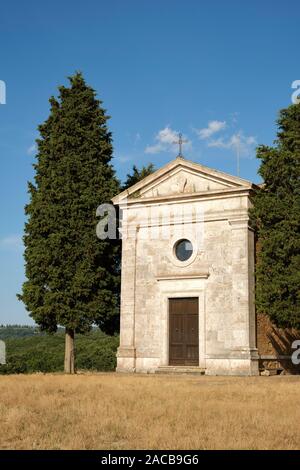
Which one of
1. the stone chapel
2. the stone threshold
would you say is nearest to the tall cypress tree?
the stone chapel

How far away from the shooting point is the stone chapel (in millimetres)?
22125

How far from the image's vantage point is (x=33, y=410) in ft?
40.4

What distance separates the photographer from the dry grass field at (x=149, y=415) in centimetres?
909

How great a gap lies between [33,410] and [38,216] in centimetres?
1364

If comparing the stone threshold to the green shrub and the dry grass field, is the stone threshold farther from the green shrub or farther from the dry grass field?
the green shrub

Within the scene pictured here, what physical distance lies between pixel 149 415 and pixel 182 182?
559 inches

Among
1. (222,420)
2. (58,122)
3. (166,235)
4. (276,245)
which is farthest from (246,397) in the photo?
(58,122)

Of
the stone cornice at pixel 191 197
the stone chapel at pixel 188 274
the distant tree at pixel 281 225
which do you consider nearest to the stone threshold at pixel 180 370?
the stone chapel at pixel 188 274

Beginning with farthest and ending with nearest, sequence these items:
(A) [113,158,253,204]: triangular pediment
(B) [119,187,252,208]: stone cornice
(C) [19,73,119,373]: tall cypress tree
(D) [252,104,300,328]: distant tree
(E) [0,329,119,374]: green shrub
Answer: (E) [0,329,119,374]: green shrub, (C) [19,73,119,373]: tall cypress tree, (A) [113,158,253,204]: triangular pediment, (B) [119,187,252,208]: stone cornice, (D) [252,104,300,328]: distant tree

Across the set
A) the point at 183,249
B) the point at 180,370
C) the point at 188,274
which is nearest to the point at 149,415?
the point at 180,370

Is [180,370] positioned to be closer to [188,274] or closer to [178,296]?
[178,296]

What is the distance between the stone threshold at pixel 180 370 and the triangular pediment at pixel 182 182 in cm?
686

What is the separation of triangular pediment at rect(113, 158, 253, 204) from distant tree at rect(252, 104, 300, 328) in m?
1.49

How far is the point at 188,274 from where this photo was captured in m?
23.4
